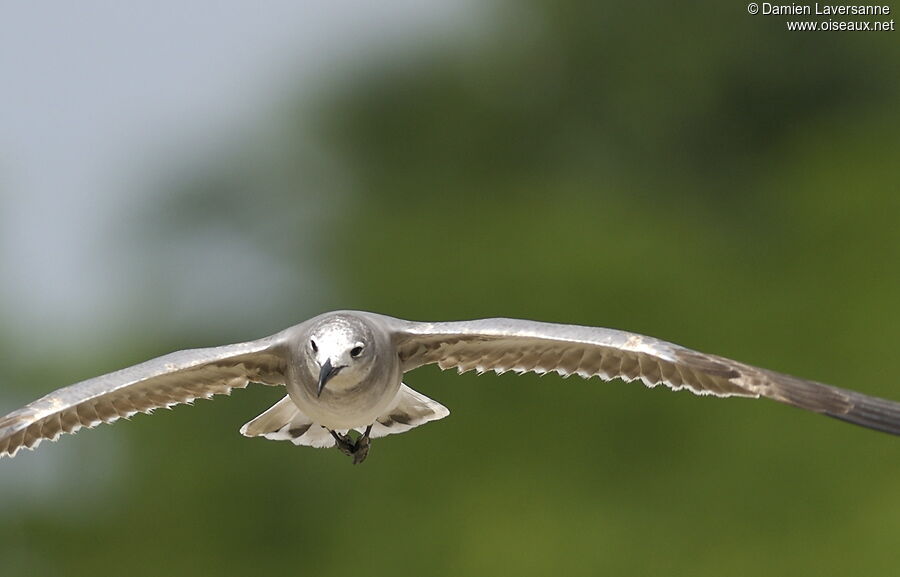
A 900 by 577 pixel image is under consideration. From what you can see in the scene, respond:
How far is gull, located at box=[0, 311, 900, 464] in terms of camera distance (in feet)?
34.1

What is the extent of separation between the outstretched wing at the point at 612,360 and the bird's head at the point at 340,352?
486mm

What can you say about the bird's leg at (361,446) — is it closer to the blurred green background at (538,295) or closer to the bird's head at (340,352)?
the bird's head at (340,352)

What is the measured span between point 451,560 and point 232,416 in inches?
199

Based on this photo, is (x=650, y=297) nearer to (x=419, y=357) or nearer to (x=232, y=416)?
(x=232, y=416)

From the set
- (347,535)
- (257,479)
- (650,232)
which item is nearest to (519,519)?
(347,535)

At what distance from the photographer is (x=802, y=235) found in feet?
103

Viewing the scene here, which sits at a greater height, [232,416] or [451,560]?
[232,416]

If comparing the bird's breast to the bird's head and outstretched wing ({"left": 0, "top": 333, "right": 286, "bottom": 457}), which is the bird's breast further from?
outstretched wing ({"left": 0, "top": 333, "right": 286, "bottom": 457})

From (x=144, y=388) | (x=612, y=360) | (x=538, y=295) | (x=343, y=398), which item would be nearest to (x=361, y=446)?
(x=343, y=398)

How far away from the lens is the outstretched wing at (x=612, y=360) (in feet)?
33.5

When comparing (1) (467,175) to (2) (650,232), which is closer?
(2) (650,232)

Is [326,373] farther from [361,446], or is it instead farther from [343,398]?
[361,446]

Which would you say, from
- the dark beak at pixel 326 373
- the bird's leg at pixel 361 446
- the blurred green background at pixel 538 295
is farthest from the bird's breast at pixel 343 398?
the blurred green background at pixel 538 295

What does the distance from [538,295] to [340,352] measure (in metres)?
18.3
